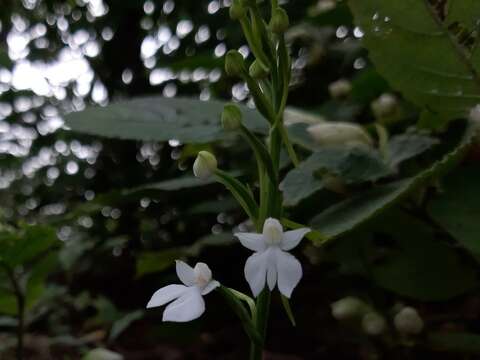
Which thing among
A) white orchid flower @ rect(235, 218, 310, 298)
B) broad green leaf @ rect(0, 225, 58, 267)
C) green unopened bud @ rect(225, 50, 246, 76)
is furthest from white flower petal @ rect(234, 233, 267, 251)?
broad green leaf @ rect(0, 225, 58, 267)

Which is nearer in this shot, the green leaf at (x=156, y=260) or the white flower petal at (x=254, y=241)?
the white flower petal at (x=254, y=241)

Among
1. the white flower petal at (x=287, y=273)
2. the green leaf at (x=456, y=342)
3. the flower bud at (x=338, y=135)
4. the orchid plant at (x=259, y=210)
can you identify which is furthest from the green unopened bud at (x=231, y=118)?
the green leaf at (x=456, y=342)

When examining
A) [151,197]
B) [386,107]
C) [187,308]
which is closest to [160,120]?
[151,197]

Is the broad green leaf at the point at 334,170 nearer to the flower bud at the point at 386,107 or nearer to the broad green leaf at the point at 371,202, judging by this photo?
the broad green leaf at the point at 371,202

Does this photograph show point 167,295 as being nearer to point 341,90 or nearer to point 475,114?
point 475,114

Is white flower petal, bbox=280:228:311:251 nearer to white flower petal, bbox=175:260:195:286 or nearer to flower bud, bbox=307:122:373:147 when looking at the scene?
white flower petal, bbox=175:260:195:286

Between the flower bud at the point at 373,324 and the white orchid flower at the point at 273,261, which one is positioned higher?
the white orchid flower at the point at 273,261
